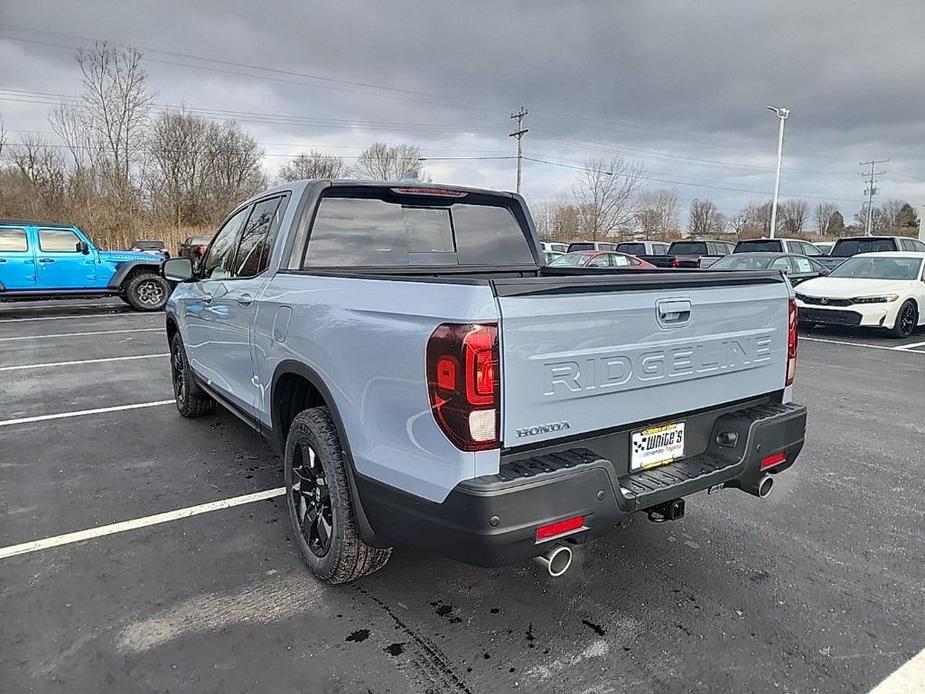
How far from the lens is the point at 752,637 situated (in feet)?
8.50

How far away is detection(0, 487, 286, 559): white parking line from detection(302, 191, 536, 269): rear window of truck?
1.64 metres

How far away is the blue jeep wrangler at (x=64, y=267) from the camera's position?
44.5 feet

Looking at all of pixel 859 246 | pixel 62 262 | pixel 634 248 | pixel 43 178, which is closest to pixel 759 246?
pixel 859 246

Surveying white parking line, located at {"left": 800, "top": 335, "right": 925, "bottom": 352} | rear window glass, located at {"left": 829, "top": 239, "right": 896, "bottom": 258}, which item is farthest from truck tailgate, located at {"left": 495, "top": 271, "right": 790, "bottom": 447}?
rear window glass, located at {"left": 829, "top": 239, "right": 896, "bottom": 258}

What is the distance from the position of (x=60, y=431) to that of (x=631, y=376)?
5.32m

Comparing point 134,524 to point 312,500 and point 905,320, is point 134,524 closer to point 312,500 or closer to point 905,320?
point 312,500

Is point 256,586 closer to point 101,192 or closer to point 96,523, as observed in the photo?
point 96,523

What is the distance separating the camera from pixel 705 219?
67312 millimetres

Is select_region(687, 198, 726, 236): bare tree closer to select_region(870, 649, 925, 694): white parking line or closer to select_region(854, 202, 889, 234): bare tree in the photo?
select_region(854, 202, 889, 234): bare tree

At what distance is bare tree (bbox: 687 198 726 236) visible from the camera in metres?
66.6

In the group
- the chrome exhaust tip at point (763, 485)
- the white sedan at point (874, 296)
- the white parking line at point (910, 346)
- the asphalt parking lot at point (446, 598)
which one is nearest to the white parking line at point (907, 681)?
the asphalt parking lot at point (446, 598)

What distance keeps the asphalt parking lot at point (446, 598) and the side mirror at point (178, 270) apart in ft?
4.85

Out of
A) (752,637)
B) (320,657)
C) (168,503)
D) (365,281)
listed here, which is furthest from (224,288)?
(752,637)

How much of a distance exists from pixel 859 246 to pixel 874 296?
10152mm
